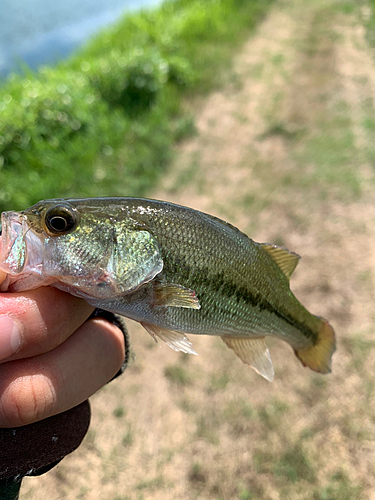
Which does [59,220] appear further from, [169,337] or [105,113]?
[105,113]

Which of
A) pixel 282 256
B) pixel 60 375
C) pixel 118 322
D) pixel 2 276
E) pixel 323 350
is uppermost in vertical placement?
pixel 2 276

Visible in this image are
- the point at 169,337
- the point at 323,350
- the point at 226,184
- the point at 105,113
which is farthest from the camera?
the point at 105,113

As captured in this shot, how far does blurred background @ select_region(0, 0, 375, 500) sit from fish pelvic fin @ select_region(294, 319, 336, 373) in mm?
1423

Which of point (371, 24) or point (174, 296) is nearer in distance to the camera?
point (174, 296)

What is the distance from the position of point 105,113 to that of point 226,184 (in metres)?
2.31

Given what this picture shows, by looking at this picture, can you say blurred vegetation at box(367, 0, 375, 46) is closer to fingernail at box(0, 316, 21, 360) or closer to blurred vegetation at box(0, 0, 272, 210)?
blurred vegetation at box(0, 0, 272, 210)

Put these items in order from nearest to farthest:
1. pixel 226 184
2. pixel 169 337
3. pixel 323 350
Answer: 1. pixel 169 337
2. pixel 323 350
3. pixel 226 184

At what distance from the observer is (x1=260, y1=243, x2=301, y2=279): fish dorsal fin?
178cm

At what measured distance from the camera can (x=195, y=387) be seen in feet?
11.4

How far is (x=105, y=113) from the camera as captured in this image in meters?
5.90

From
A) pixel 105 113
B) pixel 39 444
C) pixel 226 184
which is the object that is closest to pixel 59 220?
pixel 39 444

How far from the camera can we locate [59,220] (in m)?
1.33

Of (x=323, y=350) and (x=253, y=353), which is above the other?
(x=253, y=353)

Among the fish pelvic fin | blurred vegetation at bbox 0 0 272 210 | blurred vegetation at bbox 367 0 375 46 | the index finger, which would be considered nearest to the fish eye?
the index finger
